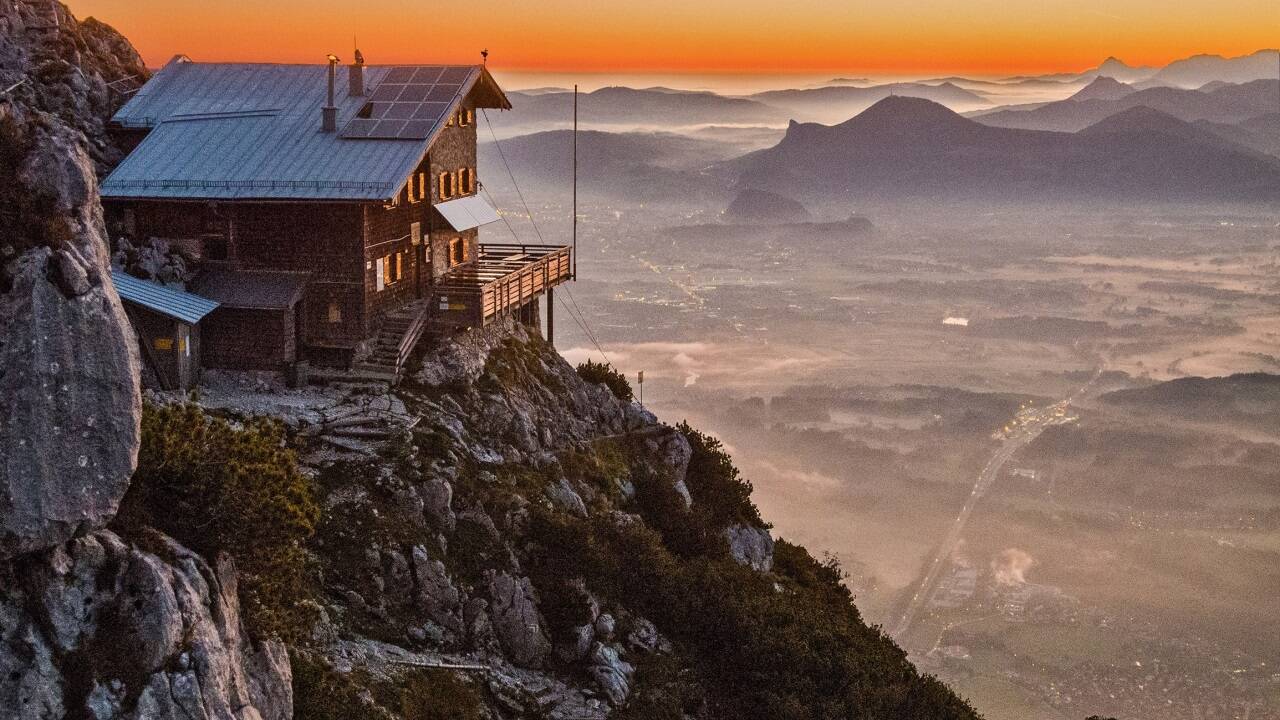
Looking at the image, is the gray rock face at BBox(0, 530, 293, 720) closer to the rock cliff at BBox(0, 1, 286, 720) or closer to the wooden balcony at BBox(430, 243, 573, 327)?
the rock cliff at BBox(0, 1, 286, 720)

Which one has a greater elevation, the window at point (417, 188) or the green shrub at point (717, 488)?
the window at point (417, 188)

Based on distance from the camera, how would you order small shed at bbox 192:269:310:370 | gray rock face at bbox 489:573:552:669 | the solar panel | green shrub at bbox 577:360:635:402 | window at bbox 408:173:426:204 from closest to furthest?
gray rock face at bbox 489:573:552:669
small shed at bbox 192:269:310:370
the solar panel
window at bbox 408:173:426:204
green shrub at bbox 577:360:635:402

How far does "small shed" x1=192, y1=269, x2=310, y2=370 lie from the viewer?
153ft

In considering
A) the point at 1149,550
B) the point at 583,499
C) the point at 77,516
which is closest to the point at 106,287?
the point at 77,516

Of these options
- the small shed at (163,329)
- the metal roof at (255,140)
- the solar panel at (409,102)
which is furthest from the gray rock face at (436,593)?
the solar panel at (409,102)

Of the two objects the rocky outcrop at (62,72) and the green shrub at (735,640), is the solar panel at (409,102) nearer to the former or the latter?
the rocky outcrop at (62,72)

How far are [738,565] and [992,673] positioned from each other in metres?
98.7

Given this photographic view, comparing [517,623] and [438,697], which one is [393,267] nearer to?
[517,623]

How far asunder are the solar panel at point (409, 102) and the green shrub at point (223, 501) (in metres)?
23.1

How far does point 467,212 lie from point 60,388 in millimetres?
34982

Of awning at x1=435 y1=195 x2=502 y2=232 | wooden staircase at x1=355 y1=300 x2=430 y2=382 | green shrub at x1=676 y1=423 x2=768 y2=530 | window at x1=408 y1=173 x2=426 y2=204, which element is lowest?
green shrub at x1=676 y1=423 x2=768 y2=530

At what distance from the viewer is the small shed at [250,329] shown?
153 ft

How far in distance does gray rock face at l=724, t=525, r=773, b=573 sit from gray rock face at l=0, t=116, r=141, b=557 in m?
33.7

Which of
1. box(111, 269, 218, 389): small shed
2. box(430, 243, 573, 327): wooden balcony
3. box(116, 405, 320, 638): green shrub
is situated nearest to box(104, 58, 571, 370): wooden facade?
box(430, 243, 573, 327): wooden balcony
